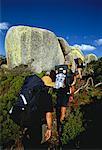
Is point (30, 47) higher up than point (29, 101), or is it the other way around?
point (30, 47)

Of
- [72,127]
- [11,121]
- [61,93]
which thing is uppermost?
[61,93]

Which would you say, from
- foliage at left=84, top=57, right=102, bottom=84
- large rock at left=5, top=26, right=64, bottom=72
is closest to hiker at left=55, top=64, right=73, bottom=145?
foliage at left=84, top=57, right=102, bottom=84

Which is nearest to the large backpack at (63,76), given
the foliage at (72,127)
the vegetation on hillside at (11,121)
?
the vegetation on hillside at (11,121)

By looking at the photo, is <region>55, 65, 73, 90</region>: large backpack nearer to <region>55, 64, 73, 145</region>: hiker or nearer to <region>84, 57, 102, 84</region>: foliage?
<region>55, 64, 73, 145</region>: hiker

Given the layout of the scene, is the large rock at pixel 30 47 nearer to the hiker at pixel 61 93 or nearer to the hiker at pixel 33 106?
the hiker at pixel 61 93

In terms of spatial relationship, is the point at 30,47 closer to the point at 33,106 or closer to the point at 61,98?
the point at 61,98

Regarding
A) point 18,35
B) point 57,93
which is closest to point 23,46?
point 18,35

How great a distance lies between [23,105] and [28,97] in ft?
0.27

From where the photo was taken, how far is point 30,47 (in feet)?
40.9

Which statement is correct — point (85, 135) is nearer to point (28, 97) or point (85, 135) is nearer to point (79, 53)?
point (28, 97)

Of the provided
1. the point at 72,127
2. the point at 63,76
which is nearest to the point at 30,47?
the point at 63,76

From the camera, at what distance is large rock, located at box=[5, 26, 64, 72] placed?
12.4m

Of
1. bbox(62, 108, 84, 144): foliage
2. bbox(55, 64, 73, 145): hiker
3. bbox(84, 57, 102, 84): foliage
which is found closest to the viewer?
bbox(62, 108, 84, 144): foliage

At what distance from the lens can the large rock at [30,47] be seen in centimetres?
1237
